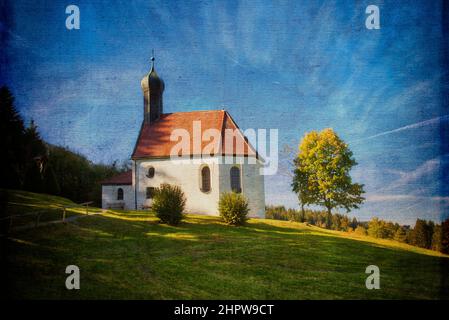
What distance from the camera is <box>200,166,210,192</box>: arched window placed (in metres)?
8.42

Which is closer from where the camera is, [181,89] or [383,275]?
[383,275]

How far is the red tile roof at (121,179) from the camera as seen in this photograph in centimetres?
827

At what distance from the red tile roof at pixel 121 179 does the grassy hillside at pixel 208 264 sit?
1.46 meters

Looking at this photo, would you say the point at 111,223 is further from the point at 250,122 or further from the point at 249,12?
the point at 249,12

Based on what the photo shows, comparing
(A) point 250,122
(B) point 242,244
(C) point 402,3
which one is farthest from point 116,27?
(C) point 402,3

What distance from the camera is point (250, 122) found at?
6.85m

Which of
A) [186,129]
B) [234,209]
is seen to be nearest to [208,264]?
[234,209]

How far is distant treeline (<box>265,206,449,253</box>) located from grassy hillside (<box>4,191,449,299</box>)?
190mm

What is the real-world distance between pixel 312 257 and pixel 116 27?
6.81 m

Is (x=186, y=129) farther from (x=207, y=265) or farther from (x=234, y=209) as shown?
(x=207, y=265)

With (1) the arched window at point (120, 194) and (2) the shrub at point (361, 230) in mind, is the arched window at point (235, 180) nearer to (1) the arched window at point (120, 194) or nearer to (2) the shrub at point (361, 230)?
(2) the shrub at point (361, 230)

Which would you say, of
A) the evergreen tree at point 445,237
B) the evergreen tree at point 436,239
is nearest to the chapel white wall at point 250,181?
the evergreen tree at point 436,239

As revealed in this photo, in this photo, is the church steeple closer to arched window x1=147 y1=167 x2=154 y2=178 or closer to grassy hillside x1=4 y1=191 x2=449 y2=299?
arched window x1=147 y1=167 x2=154 y2=178

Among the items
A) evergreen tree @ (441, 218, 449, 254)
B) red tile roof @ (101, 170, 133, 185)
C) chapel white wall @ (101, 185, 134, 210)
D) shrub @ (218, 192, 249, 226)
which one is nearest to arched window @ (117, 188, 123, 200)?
chapel white wall @ (101, 185, 134, 210)
